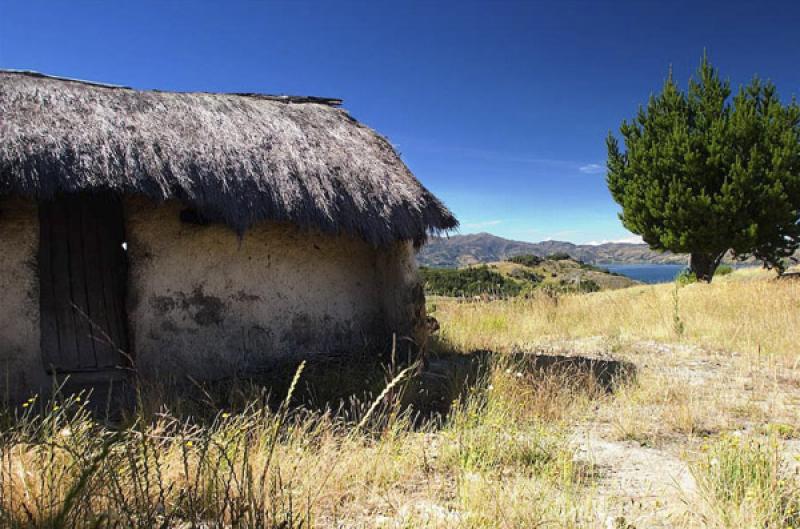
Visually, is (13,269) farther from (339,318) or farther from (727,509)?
(727,509)

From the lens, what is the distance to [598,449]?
3621 millimetres

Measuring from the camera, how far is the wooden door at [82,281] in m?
5.19

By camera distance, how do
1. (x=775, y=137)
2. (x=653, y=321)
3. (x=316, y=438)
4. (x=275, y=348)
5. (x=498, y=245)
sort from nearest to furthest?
(x=316, y=438)
(x=275, y=348)
(x=653, y=321)
(x=775, y=137)
(x=498, y=245)

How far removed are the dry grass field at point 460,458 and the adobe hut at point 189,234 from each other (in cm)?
88

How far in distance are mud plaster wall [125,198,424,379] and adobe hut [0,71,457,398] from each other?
0.01 m

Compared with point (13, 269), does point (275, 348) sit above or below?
below

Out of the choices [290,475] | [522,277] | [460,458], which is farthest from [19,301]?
[522,277]

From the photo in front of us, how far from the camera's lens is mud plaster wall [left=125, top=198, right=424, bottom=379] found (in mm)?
4828

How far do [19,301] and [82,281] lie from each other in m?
1.10

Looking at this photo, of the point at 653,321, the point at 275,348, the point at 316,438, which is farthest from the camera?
the point at 653,321

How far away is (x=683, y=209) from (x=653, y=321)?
23.2 feet

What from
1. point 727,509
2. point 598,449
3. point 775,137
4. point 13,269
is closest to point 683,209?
point 775,137

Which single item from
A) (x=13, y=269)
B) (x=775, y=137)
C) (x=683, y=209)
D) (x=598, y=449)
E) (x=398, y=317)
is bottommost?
(x=598, y=449)

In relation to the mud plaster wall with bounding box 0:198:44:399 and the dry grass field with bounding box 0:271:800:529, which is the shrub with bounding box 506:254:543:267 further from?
the mud plaster wall with bounding box 0:198:44:399
